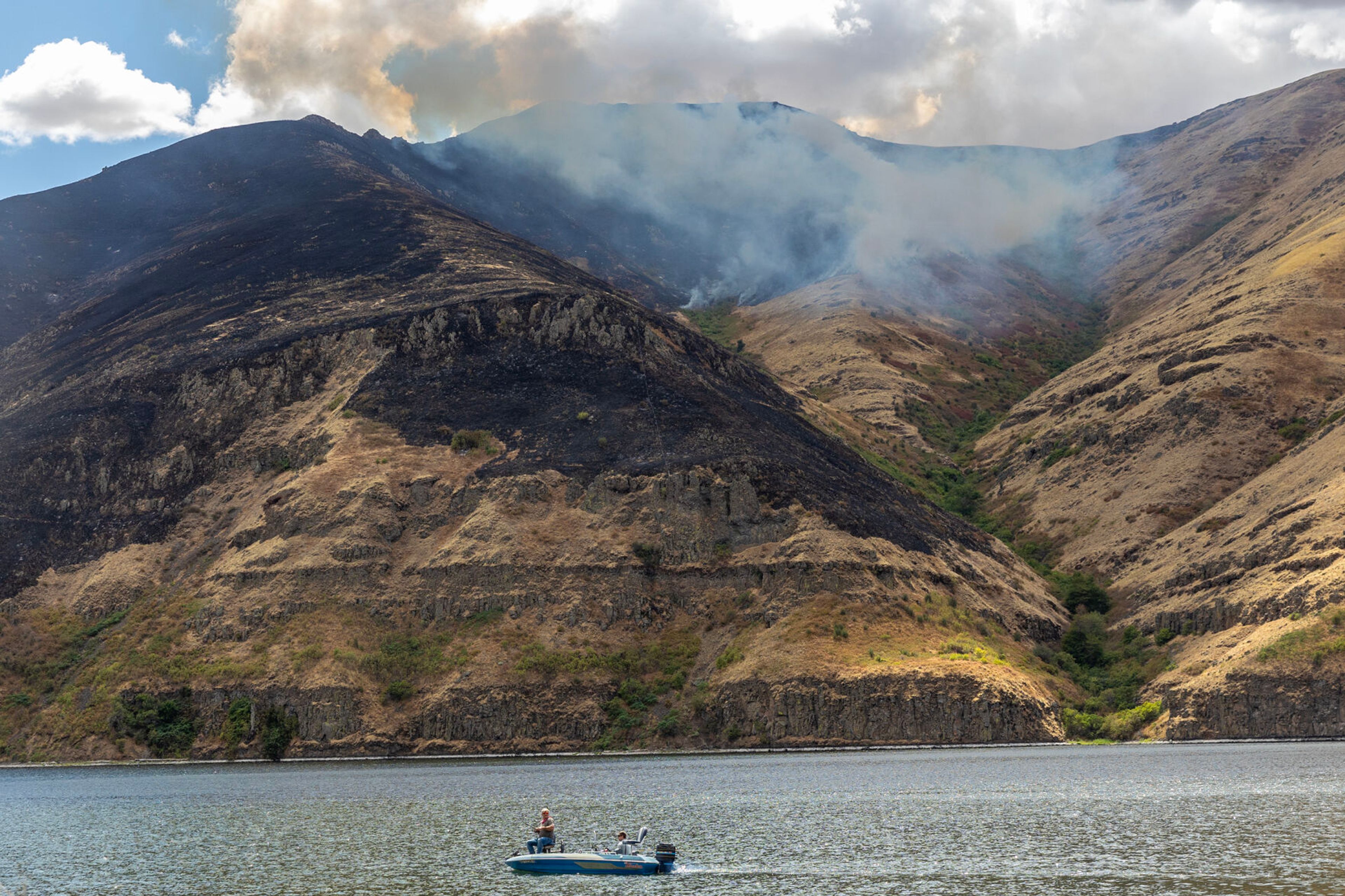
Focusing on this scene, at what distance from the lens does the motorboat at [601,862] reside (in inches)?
1940

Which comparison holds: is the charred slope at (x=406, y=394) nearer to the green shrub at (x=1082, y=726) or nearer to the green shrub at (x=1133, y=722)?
the green shrub at (x=1082, y=726)

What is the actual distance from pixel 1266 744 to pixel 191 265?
523 feet

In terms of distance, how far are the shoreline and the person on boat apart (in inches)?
1970

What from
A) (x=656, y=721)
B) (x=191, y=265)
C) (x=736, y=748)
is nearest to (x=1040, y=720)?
(x=736, y=748)

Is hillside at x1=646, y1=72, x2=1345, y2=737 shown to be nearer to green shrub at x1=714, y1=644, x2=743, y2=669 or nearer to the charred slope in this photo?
the charred slope

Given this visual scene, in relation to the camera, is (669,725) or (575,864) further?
(669,725)

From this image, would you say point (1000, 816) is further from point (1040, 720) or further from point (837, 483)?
point (837, 483)

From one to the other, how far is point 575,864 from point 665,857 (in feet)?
12.2

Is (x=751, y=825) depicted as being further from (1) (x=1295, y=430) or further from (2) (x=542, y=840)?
(1) (x=1295, y=430)

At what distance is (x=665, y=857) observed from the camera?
49312 mm

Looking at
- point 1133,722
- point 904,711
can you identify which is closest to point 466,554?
point 904,711

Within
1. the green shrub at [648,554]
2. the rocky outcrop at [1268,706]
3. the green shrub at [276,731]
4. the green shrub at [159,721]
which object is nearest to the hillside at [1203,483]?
the rocky outcrop at [1268,706]

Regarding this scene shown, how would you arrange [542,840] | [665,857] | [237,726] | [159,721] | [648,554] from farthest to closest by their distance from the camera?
[648,554]
[159,721]
[237,726]
[542,840]
[665,857]

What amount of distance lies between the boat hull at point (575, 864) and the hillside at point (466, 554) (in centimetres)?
5359
